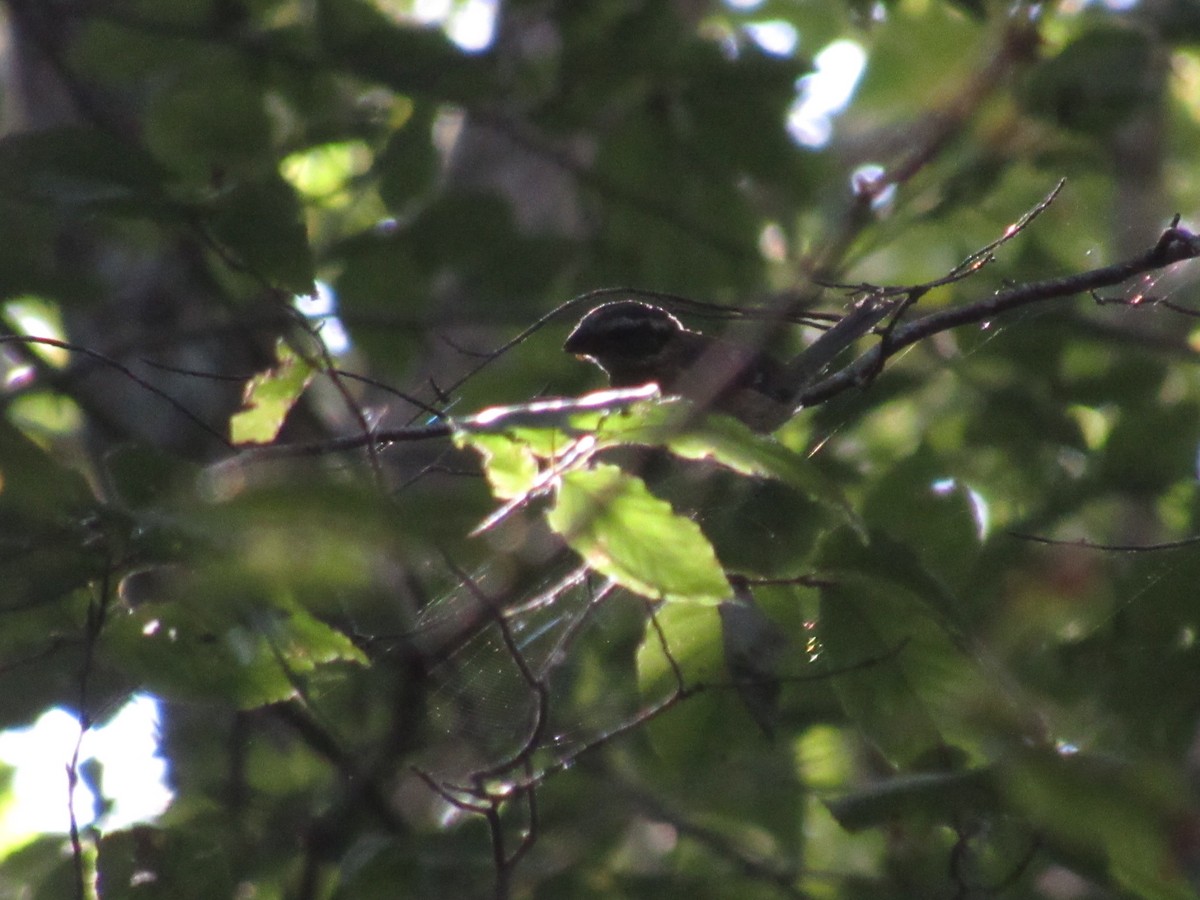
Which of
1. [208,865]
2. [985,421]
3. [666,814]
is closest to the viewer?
[208,865]

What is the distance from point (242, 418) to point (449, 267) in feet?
7.11

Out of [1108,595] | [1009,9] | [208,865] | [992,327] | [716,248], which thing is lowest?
[1108,595]

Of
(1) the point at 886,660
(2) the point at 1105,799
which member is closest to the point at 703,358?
(1) the point at 886,660

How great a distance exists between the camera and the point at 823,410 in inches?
97.2

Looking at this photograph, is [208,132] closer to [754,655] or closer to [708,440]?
[754,655]

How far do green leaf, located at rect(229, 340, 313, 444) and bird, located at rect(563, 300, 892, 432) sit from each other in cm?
65

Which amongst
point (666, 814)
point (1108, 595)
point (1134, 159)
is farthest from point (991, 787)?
point (1134, 159)

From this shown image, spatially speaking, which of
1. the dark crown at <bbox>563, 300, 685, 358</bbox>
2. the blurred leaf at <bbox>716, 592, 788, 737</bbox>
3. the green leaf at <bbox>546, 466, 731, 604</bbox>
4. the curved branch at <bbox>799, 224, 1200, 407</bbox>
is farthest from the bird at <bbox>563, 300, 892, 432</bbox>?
the green leaf at <bbox>546, 466, 731, 604</bbox>

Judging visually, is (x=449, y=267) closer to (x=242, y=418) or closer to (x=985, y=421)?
(x=985, y=421)

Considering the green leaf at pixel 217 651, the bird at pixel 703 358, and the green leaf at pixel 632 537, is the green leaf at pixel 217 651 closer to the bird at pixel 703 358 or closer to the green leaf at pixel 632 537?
the green leaf at pixel 632 537

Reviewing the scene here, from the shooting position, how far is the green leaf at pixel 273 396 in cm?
190

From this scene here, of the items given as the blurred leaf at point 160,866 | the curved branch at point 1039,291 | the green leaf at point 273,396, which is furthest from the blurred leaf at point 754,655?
the blurred leaf at point 160,866

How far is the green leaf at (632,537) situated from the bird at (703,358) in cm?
48

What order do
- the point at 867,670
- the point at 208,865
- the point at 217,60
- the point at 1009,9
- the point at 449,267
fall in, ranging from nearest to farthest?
the point at 867,670 → the point at 208,865 → the point at 217,60 → the point at 449,267 → the point at 1009,9
